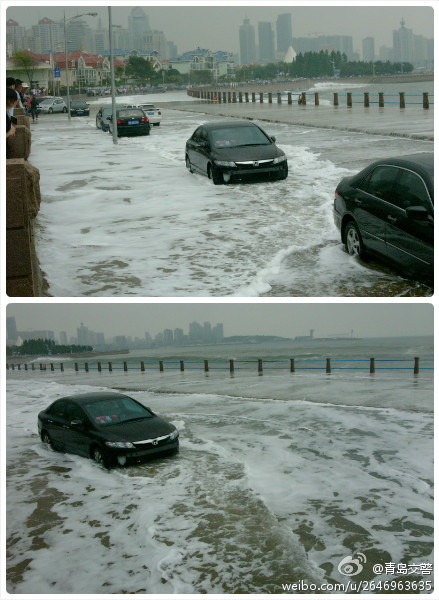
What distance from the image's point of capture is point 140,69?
95.1m

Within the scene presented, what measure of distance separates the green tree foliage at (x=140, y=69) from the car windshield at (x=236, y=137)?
76.6 m

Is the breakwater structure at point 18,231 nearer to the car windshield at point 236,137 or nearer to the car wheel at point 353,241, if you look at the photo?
the car wheel at point 353,241

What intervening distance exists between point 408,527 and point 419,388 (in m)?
11.3

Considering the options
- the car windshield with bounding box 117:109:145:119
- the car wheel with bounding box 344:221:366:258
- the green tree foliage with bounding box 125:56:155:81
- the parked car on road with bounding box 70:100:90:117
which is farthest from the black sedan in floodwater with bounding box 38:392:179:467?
the green tree foliage with bounding box 125:56:155:81

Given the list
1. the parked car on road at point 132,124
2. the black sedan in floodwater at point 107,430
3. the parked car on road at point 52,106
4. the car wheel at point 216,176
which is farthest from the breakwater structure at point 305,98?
the black sedan in floodwater at point 107,430

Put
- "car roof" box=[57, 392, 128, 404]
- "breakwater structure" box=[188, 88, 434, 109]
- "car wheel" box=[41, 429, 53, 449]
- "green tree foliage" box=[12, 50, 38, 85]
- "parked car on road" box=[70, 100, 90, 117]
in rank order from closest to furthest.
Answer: "car roof" box=[57, 392, 128, 404] < "car wheel" box=[41, 429, 53, 449] < "breakwater structure" box=[188, 88, 434, 109] < "parked car on road" box=[70, 100, 90, 117] < "green tree foliage" box=[12, 50, 38, 85]

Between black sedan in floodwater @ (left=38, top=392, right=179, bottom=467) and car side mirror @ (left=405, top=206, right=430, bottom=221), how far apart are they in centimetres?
447

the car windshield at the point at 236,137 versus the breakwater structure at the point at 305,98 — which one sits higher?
the breakwater structure at the point at 305,98

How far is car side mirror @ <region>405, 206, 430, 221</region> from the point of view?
23.4 ft

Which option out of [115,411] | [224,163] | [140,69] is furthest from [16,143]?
[140,69]

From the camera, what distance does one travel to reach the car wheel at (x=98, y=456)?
9.10 meters

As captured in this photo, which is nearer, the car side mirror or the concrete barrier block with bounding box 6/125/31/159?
the car side mirror

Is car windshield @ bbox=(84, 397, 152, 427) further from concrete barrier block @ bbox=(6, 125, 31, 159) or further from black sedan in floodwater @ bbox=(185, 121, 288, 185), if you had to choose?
black sedan in floodwater @ bbox=(185, 121, 288, 185)

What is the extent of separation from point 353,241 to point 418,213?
2.05m
